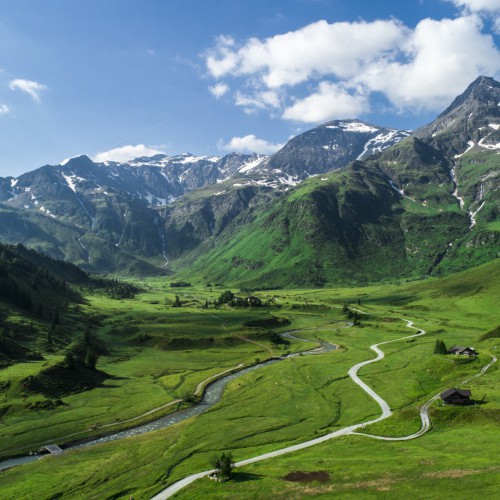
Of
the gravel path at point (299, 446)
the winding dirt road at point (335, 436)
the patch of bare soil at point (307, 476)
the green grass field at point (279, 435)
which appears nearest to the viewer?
the green grass field at point (279, 435)

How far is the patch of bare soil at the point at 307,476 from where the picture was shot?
2593 inches

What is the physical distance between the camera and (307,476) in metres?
67.6

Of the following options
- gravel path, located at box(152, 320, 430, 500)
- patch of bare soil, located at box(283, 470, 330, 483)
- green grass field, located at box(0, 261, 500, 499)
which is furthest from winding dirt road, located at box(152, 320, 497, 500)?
patch of bare soil, located at box(283, 470, 330, 483)

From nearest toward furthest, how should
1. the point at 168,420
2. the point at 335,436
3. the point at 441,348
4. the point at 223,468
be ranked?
the point at 223,468
the point at 335,436
the point at 168,420
the point at 441,348

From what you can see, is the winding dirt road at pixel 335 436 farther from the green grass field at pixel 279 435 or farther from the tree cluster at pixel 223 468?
the tree cluster at pixel 223 468

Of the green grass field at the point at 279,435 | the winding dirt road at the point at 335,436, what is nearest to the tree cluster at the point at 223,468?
the green grass field at the point at 279,435

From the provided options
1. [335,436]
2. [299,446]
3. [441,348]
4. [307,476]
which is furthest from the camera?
[441,348]

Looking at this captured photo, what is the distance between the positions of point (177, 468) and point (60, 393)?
208ft

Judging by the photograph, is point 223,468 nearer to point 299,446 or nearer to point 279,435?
point 299,446

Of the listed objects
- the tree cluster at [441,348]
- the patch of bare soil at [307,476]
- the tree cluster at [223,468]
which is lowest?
Answer: the tree cluster at [441,348]

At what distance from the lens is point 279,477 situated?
6825 cm

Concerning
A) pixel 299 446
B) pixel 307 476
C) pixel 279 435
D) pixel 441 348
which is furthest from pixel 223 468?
pixel 441 348

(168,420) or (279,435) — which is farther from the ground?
(168,420)

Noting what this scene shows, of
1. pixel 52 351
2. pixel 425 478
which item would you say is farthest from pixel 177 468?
pixel 52 351
